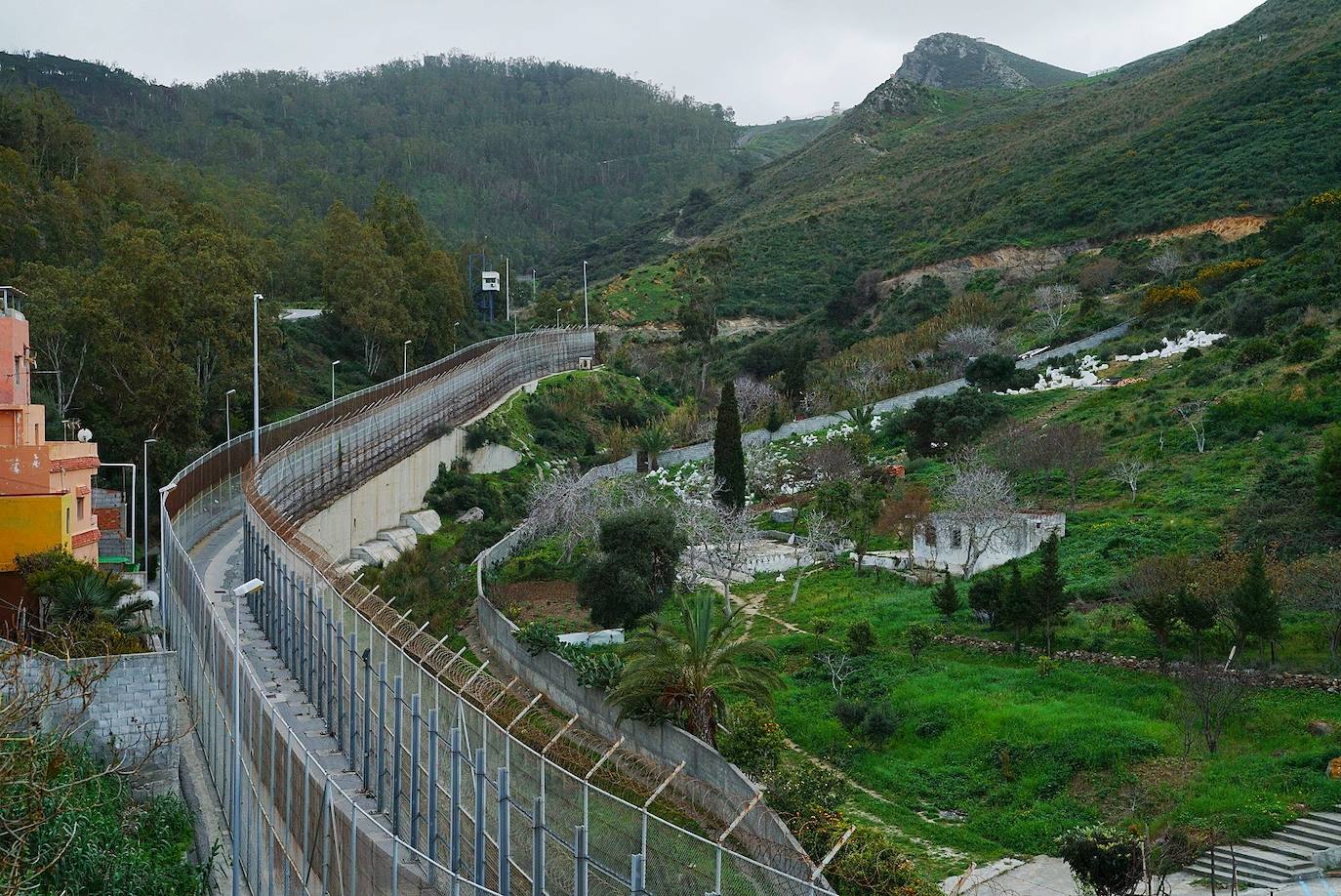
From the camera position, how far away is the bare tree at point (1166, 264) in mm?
72750

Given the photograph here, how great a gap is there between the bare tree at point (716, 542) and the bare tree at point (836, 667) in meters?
5.20

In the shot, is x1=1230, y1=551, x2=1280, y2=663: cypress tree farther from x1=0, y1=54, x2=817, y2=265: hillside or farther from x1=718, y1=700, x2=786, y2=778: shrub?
x1=0, y1=54, x2=817, y2=265: hillside

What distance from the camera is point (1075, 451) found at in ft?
141

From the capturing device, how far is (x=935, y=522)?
37.9 metres

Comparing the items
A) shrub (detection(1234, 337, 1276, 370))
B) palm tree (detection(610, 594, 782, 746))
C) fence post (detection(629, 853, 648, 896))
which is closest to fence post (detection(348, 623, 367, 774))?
palm tree (detection(610, 594, 782, 746))

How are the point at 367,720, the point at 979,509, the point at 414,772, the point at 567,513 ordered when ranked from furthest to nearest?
the point at 567,513, the point at 979,509, the point at 367,720, the point at 414,772

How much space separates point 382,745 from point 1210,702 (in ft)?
46.8

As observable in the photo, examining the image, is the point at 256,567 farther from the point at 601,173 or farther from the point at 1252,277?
the point at 601,173

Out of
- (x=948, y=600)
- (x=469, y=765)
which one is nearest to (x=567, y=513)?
(x=948, y=600)

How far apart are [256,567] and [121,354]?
1548 centimetres

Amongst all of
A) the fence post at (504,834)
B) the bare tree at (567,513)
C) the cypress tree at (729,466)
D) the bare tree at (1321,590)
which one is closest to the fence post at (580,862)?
the fence post at (504,834)

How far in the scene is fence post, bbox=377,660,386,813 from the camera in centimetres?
1817

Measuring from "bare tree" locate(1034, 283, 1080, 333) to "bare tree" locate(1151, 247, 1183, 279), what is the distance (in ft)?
14.1

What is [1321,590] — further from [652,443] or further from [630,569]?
[652,443]
